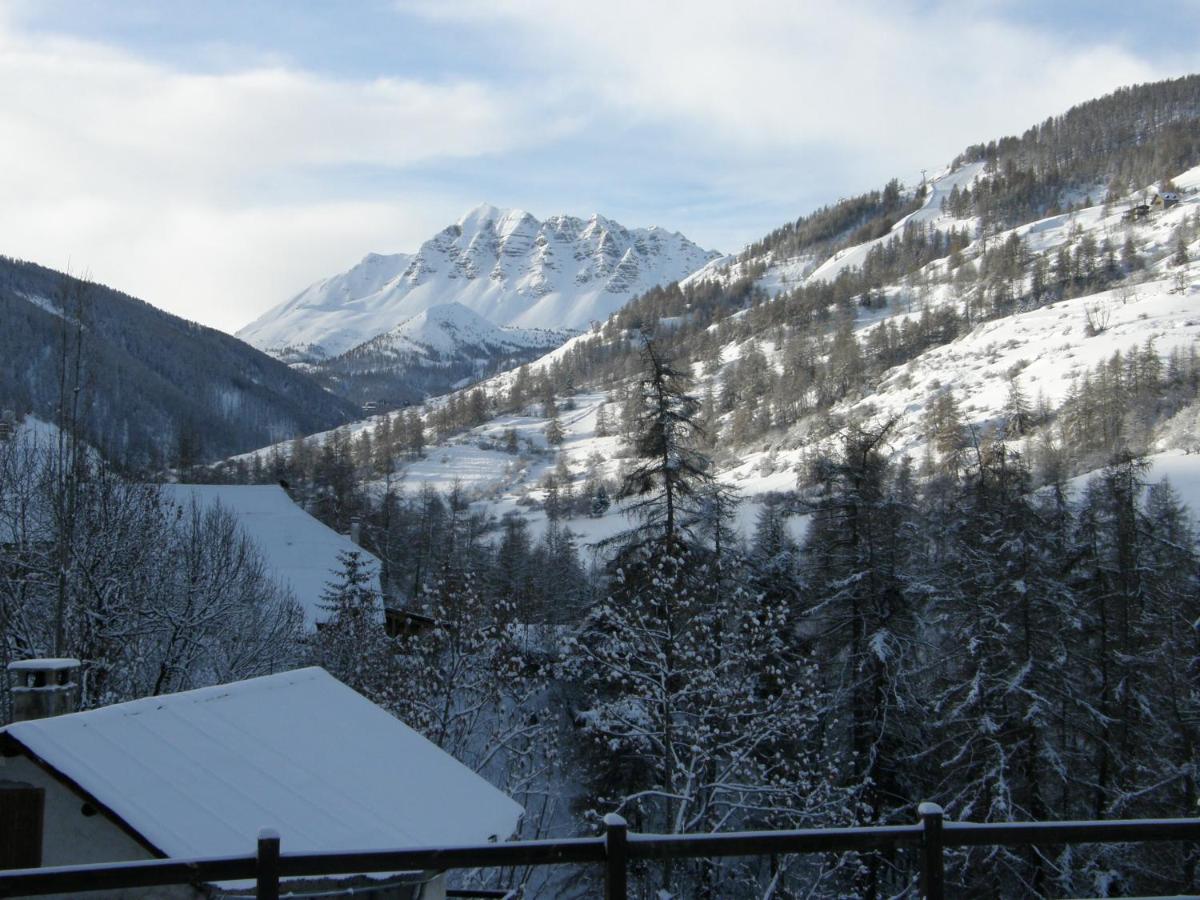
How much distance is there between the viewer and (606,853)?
3.70 m

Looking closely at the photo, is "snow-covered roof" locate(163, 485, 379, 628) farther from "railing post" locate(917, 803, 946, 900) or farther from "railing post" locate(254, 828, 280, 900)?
"railing post" locate(917, 803, 946, 900)

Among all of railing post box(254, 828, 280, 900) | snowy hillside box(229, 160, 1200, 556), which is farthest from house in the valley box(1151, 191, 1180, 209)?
railing post box(254, 828, 280, 900)

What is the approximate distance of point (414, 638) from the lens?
59.6 ft

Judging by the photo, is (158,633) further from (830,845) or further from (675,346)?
(675,346)

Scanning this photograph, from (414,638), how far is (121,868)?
49.5 ft

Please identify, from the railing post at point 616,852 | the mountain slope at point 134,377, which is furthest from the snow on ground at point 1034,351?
the railing post at point 616,852

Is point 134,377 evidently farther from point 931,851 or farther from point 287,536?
point 931,851

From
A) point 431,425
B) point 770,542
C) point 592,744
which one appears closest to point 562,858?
point 592,744

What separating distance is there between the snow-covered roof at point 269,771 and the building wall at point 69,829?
311 mm

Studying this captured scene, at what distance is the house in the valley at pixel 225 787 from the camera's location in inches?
232

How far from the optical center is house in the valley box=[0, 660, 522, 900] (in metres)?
5.89

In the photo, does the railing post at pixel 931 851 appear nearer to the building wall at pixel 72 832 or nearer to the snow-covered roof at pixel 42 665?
the building wall at pixel 72 832

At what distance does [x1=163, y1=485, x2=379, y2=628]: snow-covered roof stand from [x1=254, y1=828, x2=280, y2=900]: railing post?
3405cm

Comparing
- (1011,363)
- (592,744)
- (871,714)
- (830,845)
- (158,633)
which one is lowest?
(592,744)
